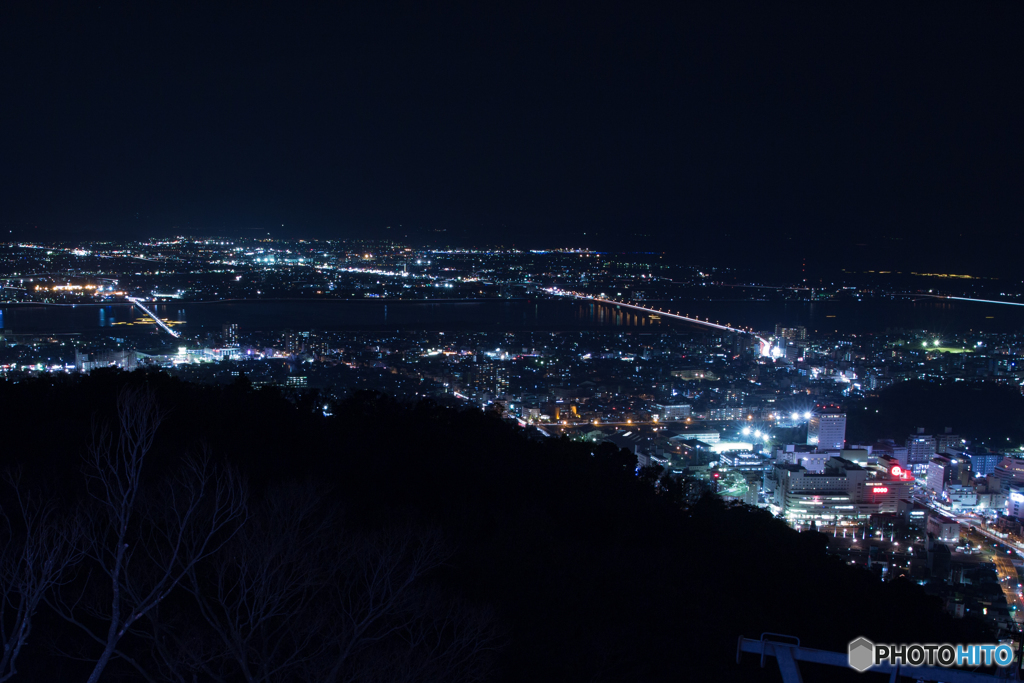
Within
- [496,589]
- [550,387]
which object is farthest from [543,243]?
[496,589]

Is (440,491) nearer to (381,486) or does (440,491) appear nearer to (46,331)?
(381,486)

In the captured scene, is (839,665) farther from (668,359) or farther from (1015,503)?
(668,359)

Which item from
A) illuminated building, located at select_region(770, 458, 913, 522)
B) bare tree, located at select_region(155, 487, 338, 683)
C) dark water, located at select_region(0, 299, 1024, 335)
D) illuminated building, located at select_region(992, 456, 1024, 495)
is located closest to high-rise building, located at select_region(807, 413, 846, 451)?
illuminated building, located at select_region(770, 458, 913, 522)

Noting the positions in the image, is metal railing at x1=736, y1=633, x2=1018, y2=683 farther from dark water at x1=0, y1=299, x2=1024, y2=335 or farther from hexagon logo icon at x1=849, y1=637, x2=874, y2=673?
dark water at x1=0, y1=299, x2=1024, y2=335

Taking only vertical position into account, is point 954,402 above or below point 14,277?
below

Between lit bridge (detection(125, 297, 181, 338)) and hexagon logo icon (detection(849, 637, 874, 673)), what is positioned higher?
hexagon logo icon (detection(849, 637, 874, 673))

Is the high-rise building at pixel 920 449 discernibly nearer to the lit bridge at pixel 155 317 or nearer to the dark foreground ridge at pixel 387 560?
the dark foreground ridge at pixel 387 560
